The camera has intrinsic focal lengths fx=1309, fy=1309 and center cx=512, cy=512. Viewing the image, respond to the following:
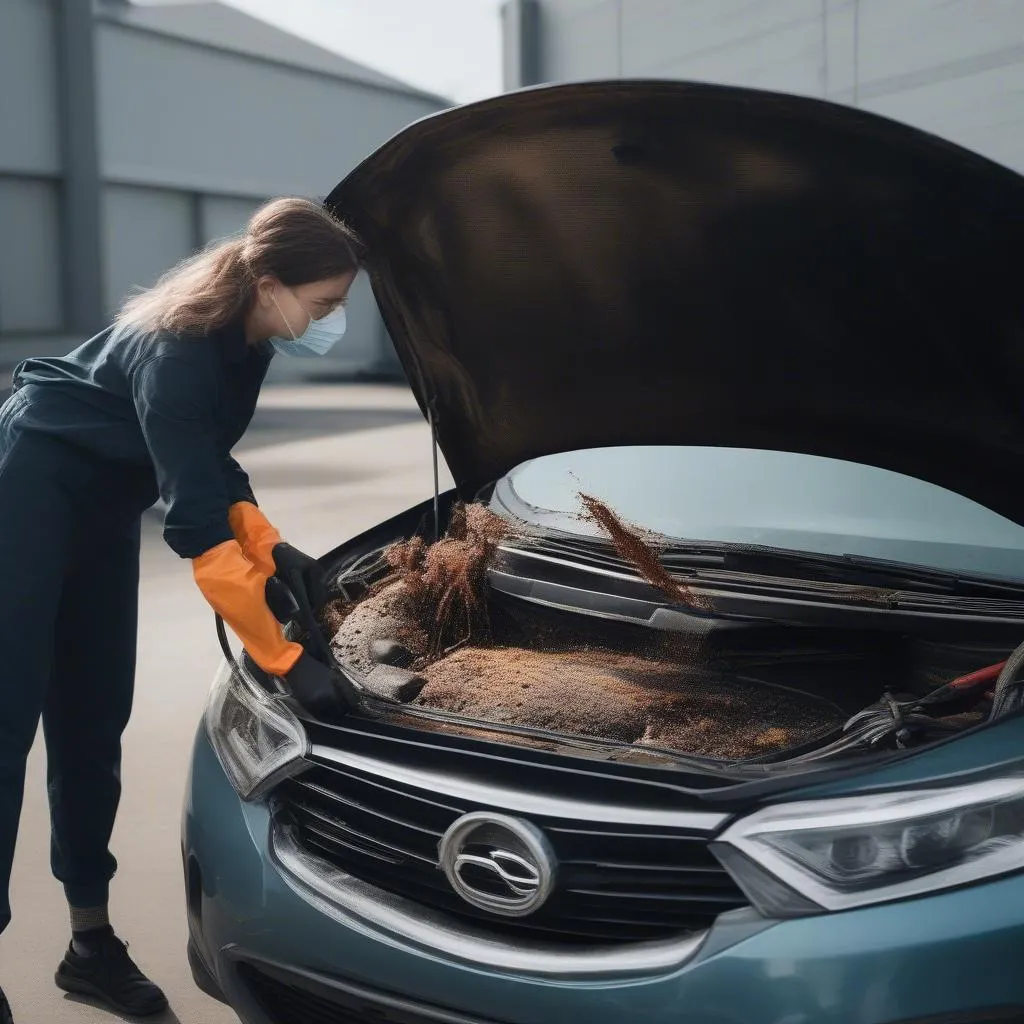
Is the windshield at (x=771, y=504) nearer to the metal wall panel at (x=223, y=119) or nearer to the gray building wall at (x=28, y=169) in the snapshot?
the gray building wall at (x=28, y=169)

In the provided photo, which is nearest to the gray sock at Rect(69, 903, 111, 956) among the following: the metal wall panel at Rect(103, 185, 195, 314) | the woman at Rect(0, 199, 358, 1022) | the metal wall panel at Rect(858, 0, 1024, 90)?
the woman at Rect(0, 199, 358, 1022)

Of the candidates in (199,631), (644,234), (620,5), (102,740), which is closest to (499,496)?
(644,234)

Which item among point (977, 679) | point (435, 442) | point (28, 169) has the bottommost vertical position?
point (977, 679)

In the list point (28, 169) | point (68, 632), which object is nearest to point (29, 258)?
point (28, 169)

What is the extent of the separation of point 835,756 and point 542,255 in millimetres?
1193

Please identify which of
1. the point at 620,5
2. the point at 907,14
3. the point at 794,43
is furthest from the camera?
the point at 620,5

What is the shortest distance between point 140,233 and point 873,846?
21.6 metres

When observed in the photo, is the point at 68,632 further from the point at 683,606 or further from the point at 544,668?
the point at 683,606

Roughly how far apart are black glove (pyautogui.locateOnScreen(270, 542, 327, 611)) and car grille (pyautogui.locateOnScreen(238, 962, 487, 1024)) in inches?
25.8

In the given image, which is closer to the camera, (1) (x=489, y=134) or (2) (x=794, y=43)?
(1) (x=489, y=134)

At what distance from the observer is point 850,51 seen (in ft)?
37.2

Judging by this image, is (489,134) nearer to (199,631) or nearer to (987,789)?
(987,789)

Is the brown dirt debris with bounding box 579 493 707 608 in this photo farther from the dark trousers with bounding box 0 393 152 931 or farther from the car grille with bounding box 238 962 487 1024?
the car grille with bounding box 238 962 487 1024

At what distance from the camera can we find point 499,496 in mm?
3068
